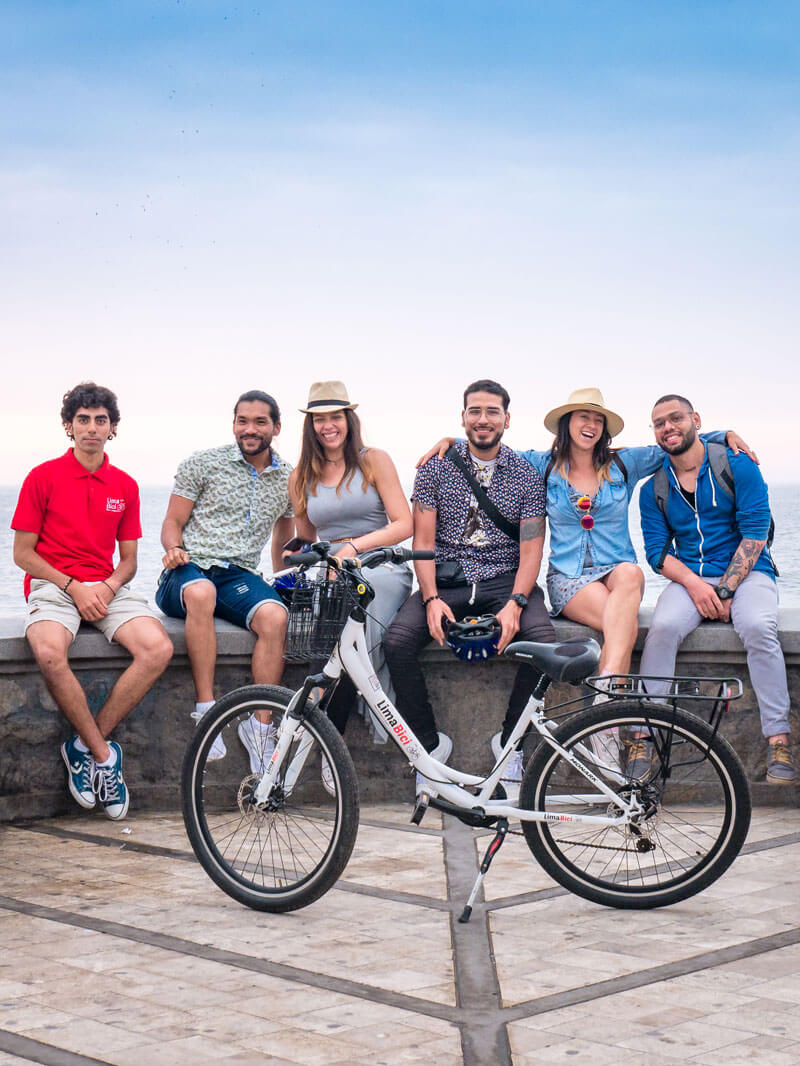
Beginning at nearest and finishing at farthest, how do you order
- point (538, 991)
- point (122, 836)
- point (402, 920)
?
point (538, 991) < point (402, 920) < point (122, 836)

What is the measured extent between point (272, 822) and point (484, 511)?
1.89m

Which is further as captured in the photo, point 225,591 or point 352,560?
point 225,591

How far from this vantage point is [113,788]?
5473mm

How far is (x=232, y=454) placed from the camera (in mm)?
5996

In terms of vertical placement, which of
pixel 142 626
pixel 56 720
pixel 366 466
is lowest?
pixel 56 720

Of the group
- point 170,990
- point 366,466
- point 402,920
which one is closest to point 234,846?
point 402,920

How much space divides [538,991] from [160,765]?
2696 millimetres

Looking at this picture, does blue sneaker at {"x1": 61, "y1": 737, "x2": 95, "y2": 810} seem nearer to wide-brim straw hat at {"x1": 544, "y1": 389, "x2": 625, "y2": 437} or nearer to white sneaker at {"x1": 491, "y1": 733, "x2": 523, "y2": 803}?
white sneaker at {"x1": 491, "y1": 733, "x2": 523, "y2": 803}

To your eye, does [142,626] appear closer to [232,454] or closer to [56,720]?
[56,720]

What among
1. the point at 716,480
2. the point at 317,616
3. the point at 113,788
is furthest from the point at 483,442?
the point at 113,788

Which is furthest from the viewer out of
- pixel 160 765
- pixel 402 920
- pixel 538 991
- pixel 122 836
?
pixel 160 765

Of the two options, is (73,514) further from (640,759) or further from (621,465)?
(640,759)

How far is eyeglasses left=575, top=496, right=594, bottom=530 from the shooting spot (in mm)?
5712

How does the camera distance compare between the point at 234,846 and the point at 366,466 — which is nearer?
the point at 234,846
